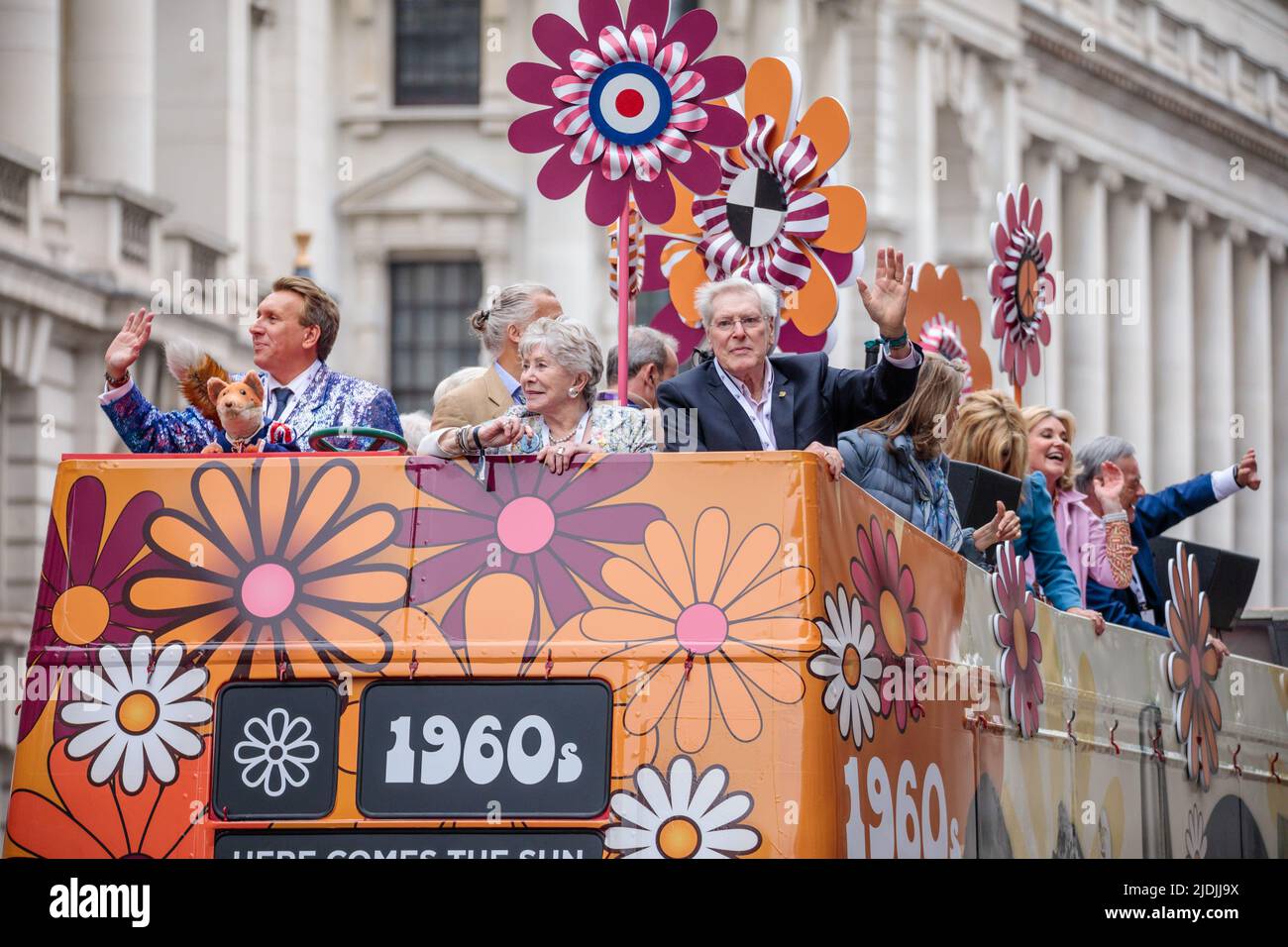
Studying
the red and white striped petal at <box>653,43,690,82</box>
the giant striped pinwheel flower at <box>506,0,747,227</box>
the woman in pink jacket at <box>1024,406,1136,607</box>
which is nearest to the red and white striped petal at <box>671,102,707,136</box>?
the giant striped pinwheel flower at <box>506,0,747,227</box>

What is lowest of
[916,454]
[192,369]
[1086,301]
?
[916,454]

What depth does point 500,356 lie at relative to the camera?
9.80m

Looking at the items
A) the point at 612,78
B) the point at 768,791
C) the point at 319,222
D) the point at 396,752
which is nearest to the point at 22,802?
the point at 396,752

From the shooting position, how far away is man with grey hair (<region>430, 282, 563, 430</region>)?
9312 mm

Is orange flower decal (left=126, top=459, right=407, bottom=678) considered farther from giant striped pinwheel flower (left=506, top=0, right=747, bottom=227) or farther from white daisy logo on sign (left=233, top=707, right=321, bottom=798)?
giant striped pinwheel flower (left=506, top=0, right=747, bottom=227)

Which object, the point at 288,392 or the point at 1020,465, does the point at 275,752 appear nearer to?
the point at 288,392

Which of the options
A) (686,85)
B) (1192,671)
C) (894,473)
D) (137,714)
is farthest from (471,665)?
(1192,671)

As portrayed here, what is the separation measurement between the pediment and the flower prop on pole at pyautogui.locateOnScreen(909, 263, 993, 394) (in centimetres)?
3039

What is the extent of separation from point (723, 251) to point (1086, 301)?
50565mm

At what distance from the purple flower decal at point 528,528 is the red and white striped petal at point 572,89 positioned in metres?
2.40

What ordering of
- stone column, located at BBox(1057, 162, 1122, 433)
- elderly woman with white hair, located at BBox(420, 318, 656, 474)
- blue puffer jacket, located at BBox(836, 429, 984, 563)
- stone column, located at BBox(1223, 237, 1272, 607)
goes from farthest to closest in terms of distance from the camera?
stone column, located at BBox(1223, 237, 1272, 607) → stone column, located at BBox(1057, 162, 1122, 433) → blue puffer jacket, located at BBox(836, 429, 984, 563) → elderly woman with white hair, located at BBox(420, 318, 656, 474)

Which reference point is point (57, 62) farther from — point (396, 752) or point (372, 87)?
point (396, 752)

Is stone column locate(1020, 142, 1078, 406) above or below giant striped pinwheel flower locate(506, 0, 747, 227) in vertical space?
above
